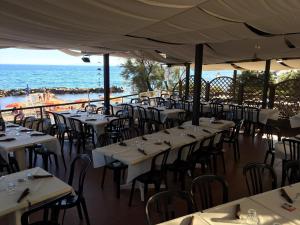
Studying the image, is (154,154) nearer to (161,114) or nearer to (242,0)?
(242,0)

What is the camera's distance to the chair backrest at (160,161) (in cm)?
438

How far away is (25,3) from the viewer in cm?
313

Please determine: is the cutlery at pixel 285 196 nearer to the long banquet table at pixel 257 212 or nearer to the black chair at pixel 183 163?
the long banquet table at pixel 257 212

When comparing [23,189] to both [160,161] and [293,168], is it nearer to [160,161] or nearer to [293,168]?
[160,161]

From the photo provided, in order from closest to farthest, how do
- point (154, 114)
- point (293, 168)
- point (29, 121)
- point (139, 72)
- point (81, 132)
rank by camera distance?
point (293, 168), point (81, 132), point (29, 121), point (154, 114), point (139, 72)

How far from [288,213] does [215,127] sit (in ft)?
14.0

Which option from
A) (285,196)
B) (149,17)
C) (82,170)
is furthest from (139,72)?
(285,196)

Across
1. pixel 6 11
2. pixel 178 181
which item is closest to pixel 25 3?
pixel 6 11

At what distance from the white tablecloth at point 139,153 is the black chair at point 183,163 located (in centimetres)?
13

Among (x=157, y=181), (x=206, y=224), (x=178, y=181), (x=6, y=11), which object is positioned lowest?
(x=178, y=181)

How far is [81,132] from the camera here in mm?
7008

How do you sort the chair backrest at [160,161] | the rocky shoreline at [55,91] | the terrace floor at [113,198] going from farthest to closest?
the rocky shoreline at [55,91], the chair backrest at [160,161], the terrace floor at [113,198]

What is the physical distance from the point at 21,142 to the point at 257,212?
4121 millimetres

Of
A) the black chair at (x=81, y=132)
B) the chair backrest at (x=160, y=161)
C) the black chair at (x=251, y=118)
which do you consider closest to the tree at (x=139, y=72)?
the black chair at (x=251, y=118)
